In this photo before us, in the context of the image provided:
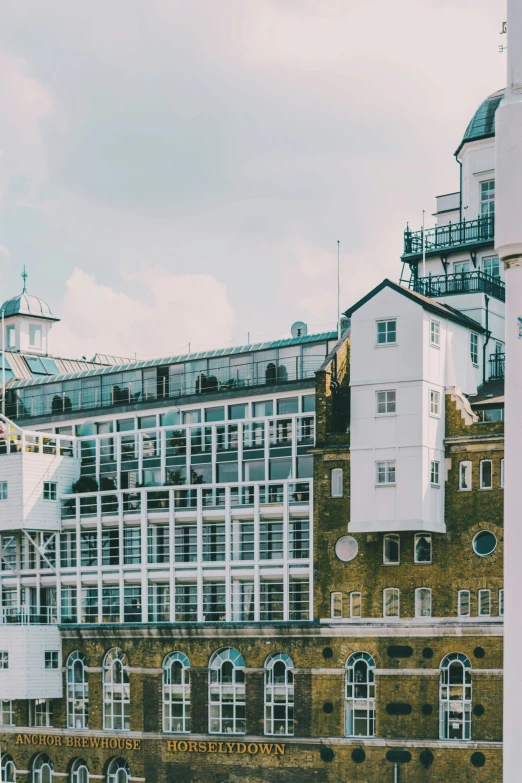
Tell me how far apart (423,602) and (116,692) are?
1805 cm

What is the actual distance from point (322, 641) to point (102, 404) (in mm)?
23408

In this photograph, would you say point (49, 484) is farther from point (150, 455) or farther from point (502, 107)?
point (502, 107)

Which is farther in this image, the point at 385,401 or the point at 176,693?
the point at 176,693

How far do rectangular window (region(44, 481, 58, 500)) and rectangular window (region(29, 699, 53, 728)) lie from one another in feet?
35.2

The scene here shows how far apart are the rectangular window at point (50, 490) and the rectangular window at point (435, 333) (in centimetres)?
2313

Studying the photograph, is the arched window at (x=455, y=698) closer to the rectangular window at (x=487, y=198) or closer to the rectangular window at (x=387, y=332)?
the rectangular window at (x=387, y=332)

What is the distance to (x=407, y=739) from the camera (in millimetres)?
74000

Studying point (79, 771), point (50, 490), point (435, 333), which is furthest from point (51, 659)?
point (435, 333)

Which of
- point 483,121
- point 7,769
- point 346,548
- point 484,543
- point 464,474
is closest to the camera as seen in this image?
point 484,543

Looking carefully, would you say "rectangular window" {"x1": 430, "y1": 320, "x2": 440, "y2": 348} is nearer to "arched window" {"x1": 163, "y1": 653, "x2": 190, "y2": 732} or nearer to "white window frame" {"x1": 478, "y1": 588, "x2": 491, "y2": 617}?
"white window frame" {"x1": 478, "y1": 588, "x2": 491, "y2": 617}

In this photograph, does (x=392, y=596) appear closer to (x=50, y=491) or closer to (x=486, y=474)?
(x=486, y=474)

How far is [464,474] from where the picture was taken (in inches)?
2965

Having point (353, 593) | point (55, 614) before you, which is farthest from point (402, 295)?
point (55, 614)

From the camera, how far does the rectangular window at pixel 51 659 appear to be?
85.1 m
